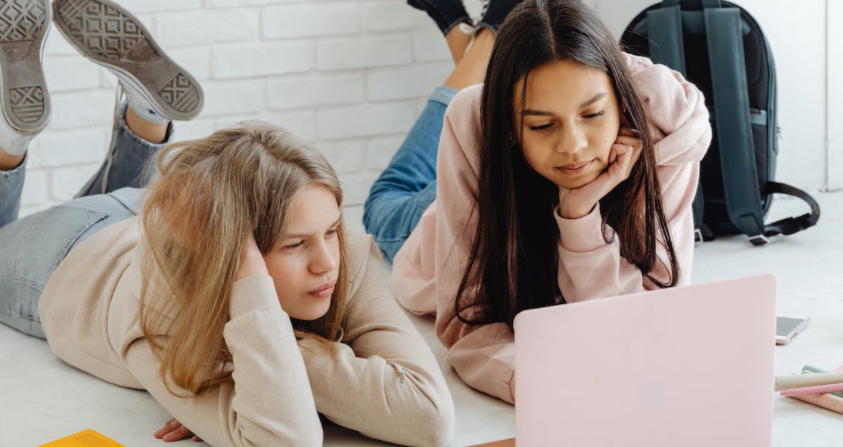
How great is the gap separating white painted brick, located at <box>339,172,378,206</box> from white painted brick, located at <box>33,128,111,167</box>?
615mm

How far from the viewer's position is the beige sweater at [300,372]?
3.54 feet

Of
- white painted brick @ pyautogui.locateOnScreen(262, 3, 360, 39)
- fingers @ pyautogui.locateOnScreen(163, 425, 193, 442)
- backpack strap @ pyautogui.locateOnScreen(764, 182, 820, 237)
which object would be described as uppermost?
white painted brick @ pyautogui.locateOnScreen(262, 3, 360, 39)

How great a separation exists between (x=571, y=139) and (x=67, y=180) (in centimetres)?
161

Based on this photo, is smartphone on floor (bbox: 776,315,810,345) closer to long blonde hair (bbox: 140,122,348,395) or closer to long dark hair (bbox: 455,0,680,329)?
long dark hair (bbox: 455,0,680,329)

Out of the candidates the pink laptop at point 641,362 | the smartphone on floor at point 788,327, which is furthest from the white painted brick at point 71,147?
the pink laptop at point 641,362

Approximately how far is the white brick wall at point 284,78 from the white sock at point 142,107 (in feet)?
1.76

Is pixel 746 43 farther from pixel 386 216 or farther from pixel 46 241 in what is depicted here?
pixel 46 241

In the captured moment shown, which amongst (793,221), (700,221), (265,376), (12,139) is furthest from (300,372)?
(793,221)

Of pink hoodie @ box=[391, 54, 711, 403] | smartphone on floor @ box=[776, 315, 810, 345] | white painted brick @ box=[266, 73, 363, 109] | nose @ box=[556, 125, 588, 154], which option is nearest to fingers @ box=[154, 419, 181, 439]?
pink hoodie @ box=[391, 54, 711, 403]

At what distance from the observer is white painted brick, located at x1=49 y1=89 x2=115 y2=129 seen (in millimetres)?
2346

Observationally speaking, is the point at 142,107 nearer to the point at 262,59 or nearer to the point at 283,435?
the point at 262,59

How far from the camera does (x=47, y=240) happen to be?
1.69 metres

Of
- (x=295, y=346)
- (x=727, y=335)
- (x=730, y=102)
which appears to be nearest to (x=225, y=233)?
(x=295, y=346)

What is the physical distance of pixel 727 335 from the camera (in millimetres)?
853
